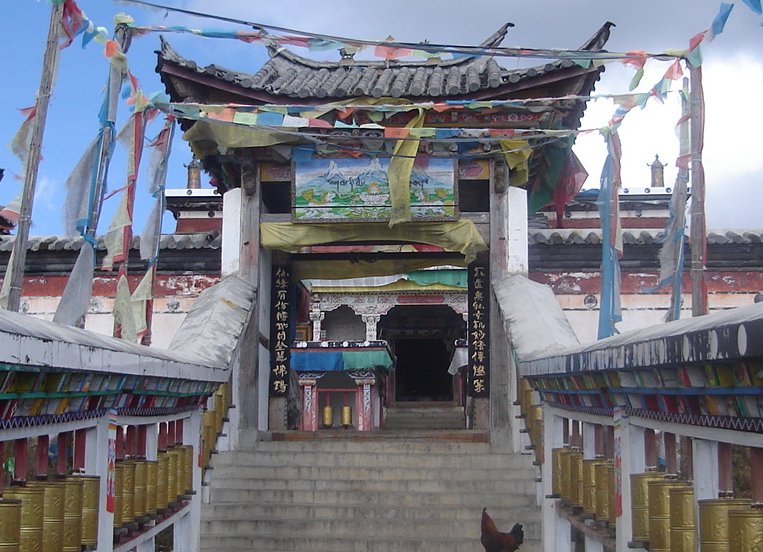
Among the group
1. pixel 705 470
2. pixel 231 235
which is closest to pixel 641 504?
pixel 705 470

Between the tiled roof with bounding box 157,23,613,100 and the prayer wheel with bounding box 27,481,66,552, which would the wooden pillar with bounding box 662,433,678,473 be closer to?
the prayer wheel with bounding box 27,481,66,552

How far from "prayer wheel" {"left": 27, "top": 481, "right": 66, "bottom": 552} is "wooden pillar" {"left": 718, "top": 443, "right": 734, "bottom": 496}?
328cm

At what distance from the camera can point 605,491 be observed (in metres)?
6.41

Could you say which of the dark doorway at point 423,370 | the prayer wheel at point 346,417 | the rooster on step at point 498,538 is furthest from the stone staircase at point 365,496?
the dark doorway at point 423,370

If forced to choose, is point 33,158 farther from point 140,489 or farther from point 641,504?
point 641,504

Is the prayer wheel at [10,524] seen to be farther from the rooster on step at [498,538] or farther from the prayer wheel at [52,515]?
the rooster on step at [498,538]

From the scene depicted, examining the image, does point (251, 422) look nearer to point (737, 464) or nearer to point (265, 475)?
point (265, 475)

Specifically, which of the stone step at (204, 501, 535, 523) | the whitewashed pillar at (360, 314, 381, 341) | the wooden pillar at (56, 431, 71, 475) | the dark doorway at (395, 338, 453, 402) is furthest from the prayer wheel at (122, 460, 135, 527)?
the dark doorway at (395, 338, 453, 402)

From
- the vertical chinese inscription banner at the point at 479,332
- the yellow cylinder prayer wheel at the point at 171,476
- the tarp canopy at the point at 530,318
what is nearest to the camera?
the yellow cylinder prayer wheel at the point at 171,476

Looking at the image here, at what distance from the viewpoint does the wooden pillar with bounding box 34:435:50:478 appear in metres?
5.18

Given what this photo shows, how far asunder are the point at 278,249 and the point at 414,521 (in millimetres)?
4321

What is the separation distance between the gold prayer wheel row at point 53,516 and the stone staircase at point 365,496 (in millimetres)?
3745

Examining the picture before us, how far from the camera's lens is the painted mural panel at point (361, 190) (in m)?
11.6

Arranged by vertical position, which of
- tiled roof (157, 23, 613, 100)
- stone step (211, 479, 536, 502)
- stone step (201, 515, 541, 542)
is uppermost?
tiled roof (157, 23, 613, 100)
